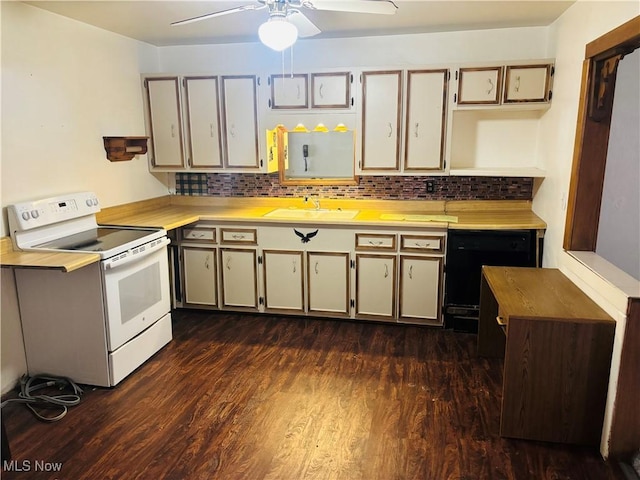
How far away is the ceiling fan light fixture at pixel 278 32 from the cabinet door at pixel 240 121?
66.9 inches

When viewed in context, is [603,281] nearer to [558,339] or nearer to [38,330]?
[558,339]

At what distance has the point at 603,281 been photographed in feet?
7.41

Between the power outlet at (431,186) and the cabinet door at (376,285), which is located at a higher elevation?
the power outlet at (431,186)

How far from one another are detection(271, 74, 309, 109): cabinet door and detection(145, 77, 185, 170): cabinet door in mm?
840

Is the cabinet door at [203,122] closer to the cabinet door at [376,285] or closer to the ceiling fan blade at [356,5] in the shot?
the cabinet door at [376,285]

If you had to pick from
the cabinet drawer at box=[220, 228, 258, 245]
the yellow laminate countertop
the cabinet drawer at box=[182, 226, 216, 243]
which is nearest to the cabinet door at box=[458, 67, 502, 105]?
the yellow laminate countertop

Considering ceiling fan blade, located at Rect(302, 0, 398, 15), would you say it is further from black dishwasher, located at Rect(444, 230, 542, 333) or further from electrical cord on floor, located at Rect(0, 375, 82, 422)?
electrical cord on floor, located at Rect(0, 375, 82, 422)

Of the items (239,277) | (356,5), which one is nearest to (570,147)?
(356,5)

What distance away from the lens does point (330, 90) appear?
12.2 feet

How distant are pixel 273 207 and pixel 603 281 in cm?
274

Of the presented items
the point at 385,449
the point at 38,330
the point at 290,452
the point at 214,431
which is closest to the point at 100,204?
the point at 38,330

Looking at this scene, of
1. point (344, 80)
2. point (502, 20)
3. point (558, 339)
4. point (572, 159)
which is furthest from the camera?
point (344, 80)

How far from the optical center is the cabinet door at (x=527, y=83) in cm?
342

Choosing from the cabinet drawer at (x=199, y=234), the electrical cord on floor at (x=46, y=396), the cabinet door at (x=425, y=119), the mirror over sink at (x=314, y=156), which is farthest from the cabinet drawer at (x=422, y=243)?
the electrical cord on floor at (x=46, y=396)
